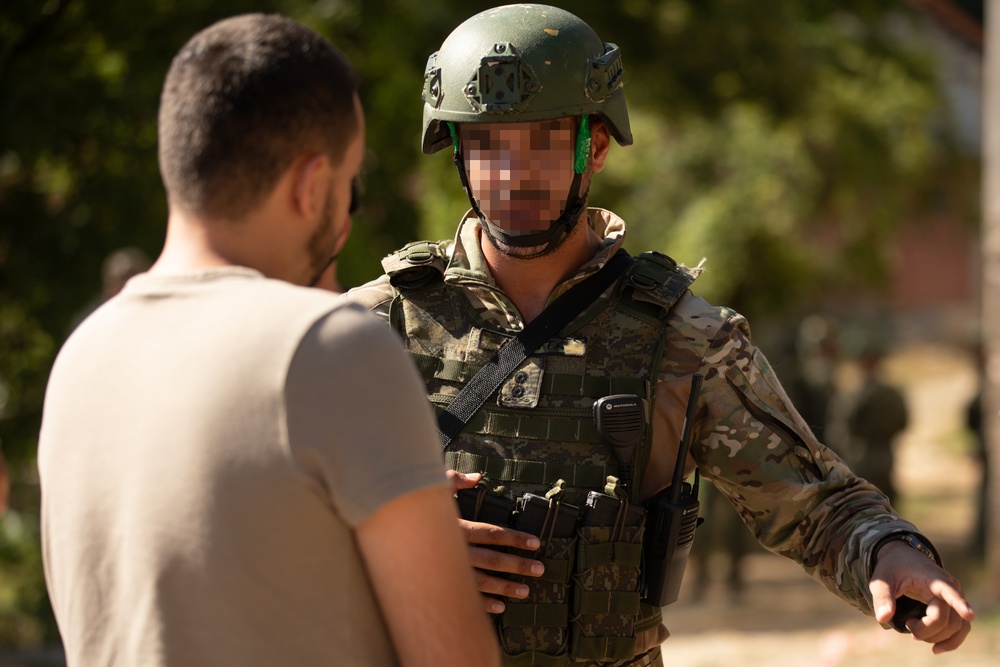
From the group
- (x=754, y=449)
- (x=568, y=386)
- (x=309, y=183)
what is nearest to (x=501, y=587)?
(x=568, y=386)

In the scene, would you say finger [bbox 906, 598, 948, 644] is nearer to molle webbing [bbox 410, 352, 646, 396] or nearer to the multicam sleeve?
the multicam sleeve

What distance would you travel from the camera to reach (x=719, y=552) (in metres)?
11.2

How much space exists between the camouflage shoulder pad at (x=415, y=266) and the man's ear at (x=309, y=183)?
89 centimetres

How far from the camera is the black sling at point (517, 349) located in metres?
2.44

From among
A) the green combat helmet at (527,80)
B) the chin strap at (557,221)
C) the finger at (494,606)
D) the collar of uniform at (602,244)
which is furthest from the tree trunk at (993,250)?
the finger at (494,606)

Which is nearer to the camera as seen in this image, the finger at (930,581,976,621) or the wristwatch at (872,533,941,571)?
the finger at (930,581,976,621)

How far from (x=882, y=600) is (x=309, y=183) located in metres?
1.31

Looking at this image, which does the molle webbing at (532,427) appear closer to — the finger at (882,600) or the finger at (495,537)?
the finger at (495,537)

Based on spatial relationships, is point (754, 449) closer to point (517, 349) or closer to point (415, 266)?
point (517, 349)

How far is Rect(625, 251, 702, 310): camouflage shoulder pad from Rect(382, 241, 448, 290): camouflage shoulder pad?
1.40ft

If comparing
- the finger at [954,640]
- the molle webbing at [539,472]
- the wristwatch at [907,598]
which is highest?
the molle webbing at [539,472]

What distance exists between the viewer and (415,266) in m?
2.57

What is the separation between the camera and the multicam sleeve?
7.89ft

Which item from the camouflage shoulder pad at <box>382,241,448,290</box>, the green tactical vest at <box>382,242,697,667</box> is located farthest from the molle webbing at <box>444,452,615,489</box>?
the camouflage shoulder pad at <box>382,241,448,290</box>
